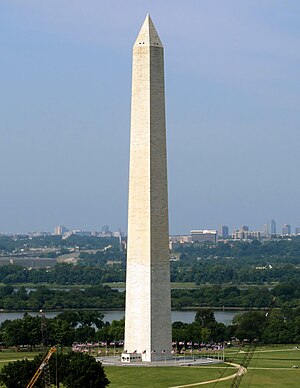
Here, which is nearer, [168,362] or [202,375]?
[202,375]

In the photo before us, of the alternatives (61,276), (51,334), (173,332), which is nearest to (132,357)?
(173,332)

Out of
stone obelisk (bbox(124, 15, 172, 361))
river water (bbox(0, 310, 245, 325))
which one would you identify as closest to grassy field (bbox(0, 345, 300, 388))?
stone obelisk (bbox(124, 15, 172, 361))

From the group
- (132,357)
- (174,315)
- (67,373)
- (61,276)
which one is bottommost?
(67,373)

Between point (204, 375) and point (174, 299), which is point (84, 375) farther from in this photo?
point (174, 299)

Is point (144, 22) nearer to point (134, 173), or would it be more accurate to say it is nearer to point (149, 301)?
point (134, 173)

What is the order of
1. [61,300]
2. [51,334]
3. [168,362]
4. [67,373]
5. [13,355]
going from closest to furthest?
[67,373] < [168,362] < [13,355] < [51,334] < [61,300]

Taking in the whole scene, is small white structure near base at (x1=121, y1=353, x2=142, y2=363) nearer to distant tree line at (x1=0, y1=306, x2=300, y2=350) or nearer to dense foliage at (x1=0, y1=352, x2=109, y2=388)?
dense foliage at (x1=0, y1=352, x2=109, y2=388)

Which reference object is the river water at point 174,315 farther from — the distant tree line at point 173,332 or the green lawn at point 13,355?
the green lawn at point 13,355

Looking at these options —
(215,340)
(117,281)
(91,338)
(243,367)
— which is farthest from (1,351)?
(117,281)
